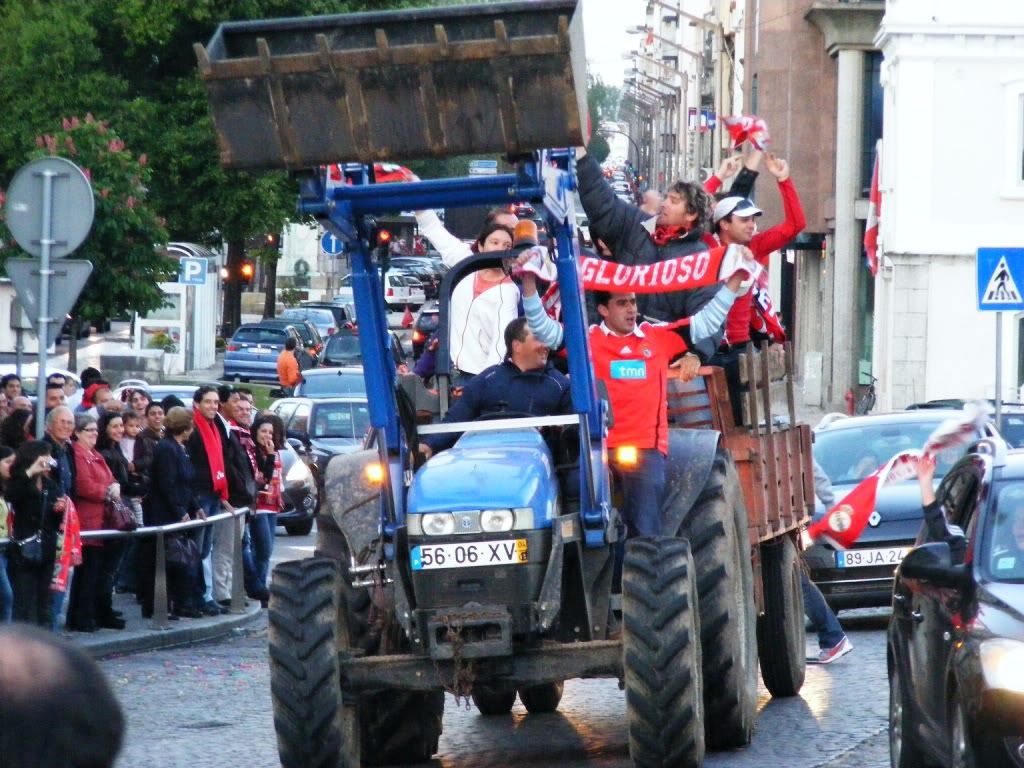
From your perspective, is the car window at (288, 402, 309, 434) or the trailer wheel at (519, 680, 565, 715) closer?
the trailer wheel at (519, 680, 565, 715)

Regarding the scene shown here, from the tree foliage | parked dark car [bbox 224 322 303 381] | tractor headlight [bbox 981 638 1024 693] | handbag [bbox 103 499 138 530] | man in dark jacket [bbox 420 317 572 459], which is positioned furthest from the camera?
parked dark car [bbox 224 322 303 381]

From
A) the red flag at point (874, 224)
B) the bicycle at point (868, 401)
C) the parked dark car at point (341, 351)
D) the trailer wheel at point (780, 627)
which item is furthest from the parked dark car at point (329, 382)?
the trailer wheel at point (780, 627)

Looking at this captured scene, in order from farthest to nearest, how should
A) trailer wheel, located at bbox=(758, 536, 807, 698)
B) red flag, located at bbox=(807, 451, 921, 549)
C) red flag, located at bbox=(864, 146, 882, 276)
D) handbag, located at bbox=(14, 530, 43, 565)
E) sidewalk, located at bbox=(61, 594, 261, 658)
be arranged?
red flag, located at bbox=(864, 146, 882, 276), sidewalk, located at bbox=(61, 594, 261, 658), red flag, located at bbox=(807, 451, 921, 549), handbag, located at bbox=(14, 530, 43, 565), trailer wheel, located at bbox=(758, 536, 807, 698)

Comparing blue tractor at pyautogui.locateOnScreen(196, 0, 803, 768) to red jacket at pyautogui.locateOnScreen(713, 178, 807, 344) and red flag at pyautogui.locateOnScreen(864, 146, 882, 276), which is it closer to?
red jacket at pyautogui.locateOnScreen(713, 178, 807, 344)

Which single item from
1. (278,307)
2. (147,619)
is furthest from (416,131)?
(278,307)

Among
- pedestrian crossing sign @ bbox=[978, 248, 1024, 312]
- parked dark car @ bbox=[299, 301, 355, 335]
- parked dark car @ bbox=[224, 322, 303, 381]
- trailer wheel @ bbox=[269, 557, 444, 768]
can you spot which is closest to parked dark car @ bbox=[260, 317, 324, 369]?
parked dark car @ bbox=[224, 322, 303, 381]

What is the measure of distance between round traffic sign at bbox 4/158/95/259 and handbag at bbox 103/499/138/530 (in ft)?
6.47

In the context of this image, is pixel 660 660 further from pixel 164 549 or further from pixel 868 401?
pixel 868 401

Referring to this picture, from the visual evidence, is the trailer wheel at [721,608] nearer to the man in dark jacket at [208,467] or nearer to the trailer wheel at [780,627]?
the trailer wheel at [780,627]

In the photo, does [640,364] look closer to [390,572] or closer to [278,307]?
[390,572]

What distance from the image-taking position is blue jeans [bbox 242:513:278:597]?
1794 cm

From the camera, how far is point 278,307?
76.8 meters

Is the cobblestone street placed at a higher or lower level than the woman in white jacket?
lower

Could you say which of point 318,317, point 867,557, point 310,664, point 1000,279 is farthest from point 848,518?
point 318,317
